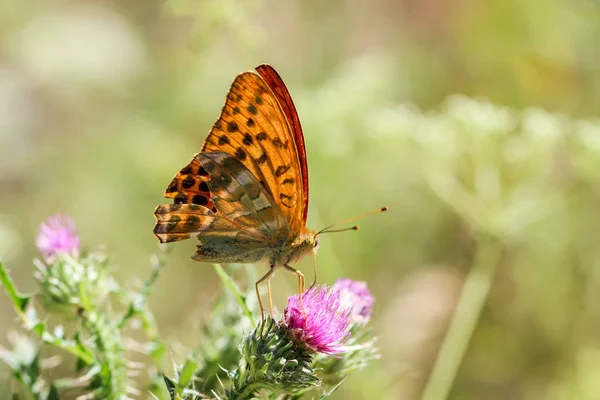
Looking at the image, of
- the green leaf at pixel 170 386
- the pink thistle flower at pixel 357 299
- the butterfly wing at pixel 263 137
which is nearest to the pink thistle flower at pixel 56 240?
the butterfly wing at pixel 263 137

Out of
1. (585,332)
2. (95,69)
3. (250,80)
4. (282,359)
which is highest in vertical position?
(95,69)

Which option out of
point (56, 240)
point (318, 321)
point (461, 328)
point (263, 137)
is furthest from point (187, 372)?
point (461, 328)

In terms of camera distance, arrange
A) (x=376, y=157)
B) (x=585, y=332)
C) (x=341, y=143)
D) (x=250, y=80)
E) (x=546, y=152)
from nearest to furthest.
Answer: (x=250, y=80)
(x=546, y=152)
(x=341, y=143)
(x=585, y=332)
(x=376, y=157)

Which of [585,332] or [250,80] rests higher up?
[585,332]

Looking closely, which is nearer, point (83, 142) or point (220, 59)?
point (220, 59)

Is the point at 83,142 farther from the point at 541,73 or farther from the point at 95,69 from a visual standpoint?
the point at 541,73

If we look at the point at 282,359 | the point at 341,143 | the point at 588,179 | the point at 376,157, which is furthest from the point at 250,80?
the point at 376,157

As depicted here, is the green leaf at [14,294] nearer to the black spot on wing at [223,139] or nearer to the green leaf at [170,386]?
the green leaf at [170,386]

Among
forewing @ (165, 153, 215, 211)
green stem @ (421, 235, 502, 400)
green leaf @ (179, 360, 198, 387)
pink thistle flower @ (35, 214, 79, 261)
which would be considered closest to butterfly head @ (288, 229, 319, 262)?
forewing @ (165, 153, 215, 211)

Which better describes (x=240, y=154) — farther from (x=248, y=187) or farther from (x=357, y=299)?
(x=357, y=299)
